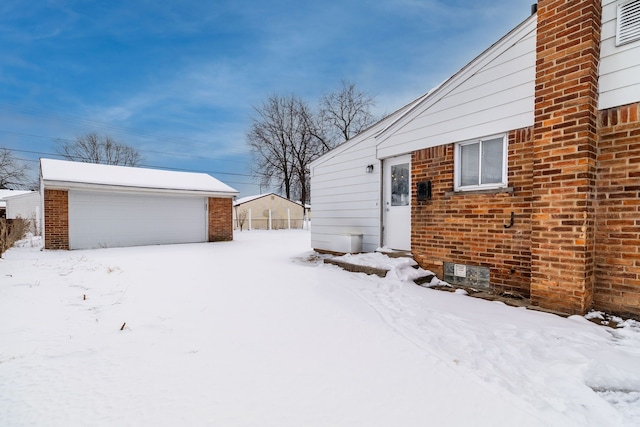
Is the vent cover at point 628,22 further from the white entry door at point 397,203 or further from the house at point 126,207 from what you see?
the house at point 126,207

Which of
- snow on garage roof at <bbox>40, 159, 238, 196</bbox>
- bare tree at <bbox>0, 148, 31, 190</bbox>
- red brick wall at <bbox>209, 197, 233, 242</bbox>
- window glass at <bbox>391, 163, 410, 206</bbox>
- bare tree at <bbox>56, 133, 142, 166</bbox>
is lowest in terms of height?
red brick wall at <bbox>209, 197, 233, 242</bbox>

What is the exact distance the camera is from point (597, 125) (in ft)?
11.0

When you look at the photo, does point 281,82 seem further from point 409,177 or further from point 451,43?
point 409,177

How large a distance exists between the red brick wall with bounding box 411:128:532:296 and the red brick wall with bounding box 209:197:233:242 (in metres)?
9.74

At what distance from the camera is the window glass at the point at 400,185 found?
618 centimetres

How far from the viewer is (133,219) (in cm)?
1131

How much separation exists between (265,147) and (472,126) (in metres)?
24.3

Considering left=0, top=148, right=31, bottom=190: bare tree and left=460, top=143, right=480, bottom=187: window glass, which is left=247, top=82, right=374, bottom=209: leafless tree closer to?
left=460, top=143, right=480, bottom=187: window glass

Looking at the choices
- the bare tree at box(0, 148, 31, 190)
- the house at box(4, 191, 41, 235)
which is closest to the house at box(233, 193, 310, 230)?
the house at box(4, 191, 41, 235)

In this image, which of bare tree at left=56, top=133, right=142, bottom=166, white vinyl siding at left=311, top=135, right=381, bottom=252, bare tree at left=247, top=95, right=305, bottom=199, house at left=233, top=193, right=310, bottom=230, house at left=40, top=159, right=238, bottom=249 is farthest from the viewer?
bare tree at left=56, top=133, right=142, bottom=166

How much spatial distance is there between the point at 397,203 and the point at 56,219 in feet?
35.5

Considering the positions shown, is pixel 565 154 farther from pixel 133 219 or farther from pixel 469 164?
pixel 133 219

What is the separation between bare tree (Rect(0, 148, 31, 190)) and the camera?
29531 millimetres

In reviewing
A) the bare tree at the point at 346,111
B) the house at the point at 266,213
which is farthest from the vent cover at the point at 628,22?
the bare tree at the point at 346,111
